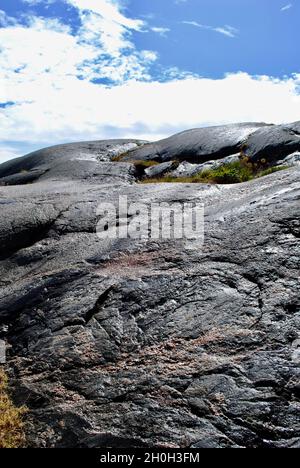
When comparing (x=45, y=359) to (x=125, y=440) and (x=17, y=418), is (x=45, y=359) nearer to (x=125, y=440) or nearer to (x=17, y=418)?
(x=17, y=418)

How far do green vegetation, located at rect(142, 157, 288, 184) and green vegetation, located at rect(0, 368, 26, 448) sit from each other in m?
14.9

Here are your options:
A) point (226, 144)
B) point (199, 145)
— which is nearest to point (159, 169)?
point (199, 145)

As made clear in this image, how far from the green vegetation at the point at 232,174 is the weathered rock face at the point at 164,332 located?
668cm

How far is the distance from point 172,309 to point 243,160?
55.5ft

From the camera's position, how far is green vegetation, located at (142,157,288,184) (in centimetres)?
2195

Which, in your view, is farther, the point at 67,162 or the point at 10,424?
the point at 67,162

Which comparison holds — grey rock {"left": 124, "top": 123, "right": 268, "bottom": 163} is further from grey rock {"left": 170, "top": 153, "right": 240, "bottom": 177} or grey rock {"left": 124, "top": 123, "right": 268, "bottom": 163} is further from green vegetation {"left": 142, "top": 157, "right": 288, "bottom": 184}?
green vegetation {"left": 142, "top": 157, "right": 288, "bottom": 184}

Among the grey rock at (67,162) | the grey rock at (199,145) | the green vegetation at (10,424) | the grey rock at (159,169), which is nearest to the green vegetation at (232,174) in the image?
the grey rock at (159,169)

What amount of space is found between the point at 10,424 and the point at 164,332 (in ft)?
11.0

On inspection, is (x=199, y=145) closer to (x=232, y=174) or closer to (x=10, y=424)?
(x=232, y=174)

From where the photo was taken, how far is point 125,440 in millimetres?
7066

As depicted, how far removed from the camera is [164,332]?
929 centimetres
